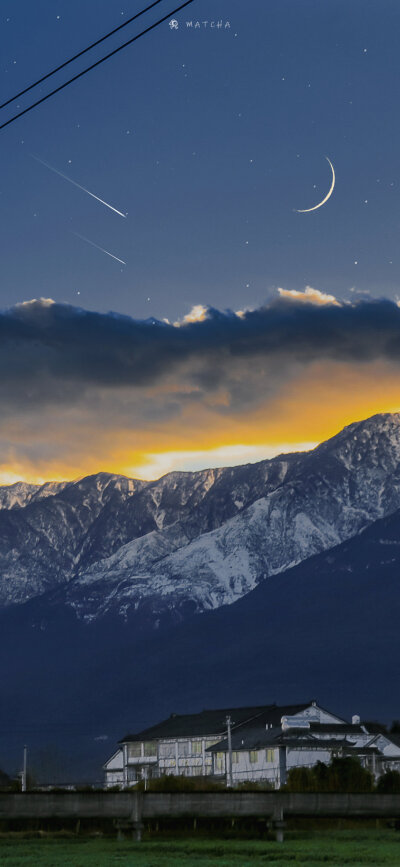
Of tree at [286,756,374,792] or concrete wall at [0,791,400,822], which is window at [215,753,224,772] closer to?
tree at [286,756,374,792]

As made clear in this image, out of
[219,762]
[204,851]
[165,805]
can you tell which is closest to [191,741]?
[219,762]

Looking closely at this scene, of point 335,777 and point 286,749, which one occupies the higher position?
point 286,749

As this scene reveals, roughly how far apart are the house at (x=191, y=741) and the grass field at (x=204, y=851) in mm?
108904

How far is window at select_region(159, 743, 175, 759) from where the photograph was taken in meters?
163

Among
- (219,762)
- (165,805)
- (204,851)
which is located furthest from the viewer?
(219,762)

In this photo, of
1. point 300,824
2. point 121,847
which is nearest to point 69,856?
point 121,847

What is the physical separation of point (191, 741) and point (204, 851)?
13067 centimetres

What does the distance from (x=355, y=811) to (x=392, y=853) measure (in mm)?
8063

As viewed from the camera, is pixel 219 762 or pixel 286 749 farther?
pixel 219 762

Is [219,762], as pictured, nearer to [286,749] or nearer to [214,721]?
[286,749]

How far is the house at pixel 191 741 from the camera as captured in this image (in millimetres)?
152000

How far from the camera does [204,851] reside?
32.2 metres

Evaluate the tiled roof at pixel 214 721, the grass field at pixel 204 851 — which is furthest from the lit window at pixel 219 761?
the grass field at pixel 204 851

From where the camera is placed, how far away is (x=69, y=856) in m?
30.9
